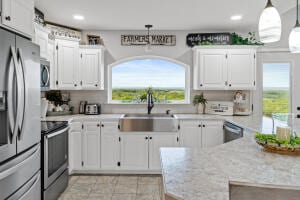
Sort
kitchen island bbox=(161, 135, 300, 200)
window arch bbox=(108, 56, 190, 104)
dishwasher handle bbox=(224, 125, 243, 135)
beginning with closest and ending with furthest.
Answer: kitchen island bbox=(161, 135, 300, 200)
dishwasher handle bbox=(224, 125, 243, 135)
window arch bbox=(108, 56, 190, 104)

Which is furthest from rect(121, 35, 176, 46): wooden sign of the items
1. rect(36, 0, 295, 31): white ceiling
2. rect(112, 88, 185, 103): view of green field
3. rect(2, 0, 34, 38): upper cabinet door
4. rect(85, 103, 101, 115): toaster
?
rect(2, 0, 34, 38): upper cabinet door

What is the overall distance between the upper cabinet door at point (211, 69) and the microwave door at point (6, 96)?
3.09m

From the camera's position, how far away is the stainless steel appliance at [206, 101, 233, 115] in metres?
4.31

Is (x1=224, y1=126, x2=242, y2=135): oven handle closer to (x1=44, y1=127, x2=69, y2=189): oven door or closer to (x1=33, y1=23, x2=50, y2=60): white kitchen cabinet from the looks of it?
(x1=44, y1=127, x2=69, y2=189): oven door

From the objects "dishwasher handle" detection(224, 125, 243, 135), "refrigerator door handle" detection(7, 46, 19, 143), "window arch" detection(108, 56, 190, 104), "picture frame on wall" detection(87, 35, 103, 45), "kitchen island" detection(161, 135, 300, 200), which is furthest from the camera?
"window arch" detection(108, 56, 190, 104)

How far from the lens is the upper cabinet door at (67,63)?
12.8 ft

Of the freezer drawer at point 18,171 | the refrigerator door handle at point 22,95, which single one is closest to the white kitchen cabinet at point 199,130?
the freezer drawer at point 18,171

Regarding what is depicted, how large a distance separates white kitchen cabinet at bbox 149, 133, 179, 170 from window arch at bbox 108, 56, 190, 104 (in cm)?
99

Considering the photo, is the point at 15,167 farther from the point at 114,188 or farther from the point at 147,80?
the point at 147,80

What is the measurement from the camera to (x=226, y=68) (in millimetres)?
4168

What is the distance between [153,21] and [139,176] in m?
2.62

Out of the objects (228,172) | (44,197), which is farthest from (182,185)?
(44,197)

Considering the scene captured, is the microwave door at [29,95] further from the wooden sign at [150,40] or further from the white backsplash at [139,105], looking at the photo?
the wooden sign at [150,40]

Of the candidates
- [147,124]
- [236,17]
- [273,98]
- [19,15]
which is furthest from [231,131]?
[19,15]
